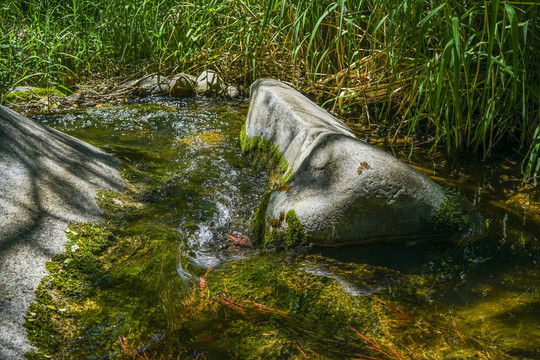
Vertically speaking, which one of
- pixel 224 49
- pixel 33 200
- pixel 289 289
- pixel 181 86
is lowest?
pixel 289 289

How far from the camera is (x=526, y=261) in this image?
1991mm

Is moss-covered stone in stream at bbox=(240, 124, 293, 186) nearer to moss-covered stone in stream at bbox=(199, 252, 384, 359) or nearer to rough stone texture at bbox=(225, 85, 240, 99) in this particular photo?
moss-covered stone in stream at bbox=(199, 252, 384, 359)

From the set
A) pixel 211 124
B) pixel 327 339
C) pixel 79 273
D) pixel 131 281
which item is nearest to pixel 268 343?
pixel 327 339

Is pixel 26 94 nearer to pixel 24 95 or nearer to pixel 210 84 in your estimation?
pixel 24 95

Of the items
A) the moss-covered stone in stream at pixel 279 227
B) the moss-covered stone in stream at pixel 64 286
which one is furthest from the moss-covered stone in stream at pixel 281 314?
the moss-covered stone in stream at pixel 64 286

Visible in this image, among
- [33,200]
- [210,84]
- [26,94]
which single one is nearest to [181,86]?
[210,84]

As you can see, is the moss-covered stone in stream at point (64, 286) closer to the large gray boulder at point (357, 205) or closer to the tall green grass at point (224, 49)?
the large gray boulder at point (357, 205)

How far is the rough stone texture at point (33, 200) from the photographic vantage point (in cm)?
157

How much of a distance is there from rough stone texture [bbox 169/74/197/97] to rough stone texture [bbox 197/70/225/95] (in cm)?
9

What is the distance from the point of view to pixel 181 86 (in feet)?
16.9

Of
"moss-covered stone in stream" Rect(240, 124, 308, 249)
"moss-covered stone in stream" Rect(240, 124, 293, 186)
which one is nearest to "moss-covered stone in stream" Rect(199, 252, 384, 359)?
"moss-covered stone in stream" Rect(240, 124, 308, 249)

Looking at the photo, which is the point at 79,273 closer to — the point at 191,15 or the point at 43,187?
the point at 43,187

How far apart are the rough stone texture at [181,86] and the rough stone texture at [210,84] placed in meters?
0.09

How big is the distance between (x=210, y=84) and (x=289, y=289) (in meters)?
3.74
